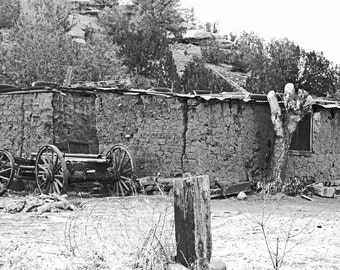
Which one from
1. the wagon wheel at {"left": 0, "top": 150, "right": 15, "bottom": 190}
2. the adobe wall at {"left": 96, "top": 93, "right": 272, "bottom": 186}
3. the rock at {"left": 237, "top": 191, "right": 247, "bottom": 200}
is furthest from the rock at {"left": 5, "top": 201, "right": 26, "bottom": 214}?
the rock at {"left": 237, "top": 191, "right": 247, "bottom": 200}

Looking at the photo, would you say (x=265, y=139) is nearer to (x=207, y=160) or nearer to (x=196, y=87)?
(x=207, y=160)

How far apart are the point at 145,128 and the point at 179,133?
785 mm

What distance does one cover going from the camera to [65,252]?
623 centimetres

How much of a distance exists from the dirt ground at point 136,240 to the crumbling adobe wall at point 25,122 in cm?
364

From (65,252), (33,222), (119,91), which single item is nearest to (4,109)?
(119,91)

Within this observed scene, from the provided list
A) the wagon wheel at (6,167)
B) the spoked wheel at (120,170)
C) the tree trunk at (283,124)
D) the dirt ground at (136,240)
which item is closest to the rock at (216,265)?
the dirt ground at (136,240)

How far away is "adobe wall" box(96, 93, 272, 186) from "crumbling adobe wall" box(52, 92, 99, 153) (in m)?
0.86

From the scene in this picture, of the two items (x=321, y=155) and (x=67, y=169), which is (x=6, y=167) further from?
(x=321, y=155)

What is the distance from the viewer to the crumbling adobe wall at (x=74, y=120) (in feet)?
45.7

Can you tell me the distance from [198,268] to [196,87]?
82.4ft

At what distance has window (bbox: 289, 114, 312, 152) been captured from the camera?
14734mm

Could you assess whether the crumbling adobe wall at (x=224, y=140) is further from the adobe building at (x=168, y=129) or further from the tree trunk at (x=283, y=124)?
the tree trunk at (x=283, y=124)

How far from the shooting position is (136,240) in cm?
614

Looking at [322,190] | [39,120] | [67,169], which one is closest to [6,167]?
[39,120]
